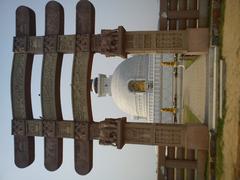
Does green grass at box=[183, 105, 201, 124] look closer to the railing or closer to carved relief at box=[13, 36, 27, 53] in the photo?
the railing

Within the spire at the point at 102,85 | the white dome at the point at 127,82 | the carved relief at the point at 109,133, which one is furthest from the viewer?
the spire at the point at 102,85

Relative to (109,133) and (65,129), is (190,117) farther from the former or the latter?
(65,129)

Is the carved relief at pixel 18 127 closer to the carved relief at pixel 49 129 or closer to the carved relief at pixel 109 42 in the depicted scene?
the carved relief at pixel 49 129

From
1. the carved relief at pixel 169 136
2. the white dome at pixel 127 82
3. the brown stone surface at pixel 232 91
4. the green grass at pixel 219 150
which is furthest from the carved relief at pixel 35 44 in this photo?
the white dome at pixel 127 82

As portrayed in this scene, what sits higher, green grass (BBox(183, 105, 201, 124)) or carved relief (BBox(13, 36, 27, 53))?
carved relief (BBox(13, 36, 27, 53))

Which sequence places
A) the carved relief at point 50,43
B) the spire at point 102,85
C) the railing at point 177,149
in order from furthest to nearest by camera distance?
1. the spire at point 102,85
2. the railing at point 177,149
3. the carved relief at point 50,43

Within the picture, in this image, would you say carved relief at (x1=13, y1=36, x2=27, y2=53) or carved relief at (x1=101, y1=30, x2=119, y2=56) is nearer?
carved relief at (x1=101, y1=30, x2=119, y2=56)

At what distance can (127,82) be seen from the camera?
678 inches

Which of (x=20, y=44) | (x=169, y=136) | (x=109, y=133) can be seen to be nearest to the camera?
(x=169, y=136)

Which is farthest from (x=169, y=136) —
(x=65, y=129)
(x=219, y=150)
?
(x=65, y=129)

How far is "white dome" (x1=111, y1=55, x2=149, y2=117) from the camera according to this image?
1714 cm

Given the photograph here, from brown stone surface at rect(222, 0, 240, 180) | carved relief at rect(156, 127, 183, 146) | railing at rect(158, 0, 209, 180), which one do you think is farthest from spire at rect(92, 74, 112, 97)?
brown stone surface at rect(222, 0, 240, 180)

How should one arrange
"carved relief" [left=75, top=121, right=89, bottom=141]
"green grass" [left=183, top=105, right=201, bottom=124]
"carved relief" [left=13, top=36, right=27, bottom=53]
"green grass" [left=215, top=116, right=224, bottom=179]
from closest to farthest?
"green grass" [left=215, top=116, right=224, bottom=179] < "carved relief" [left=75, top=121, right=89, bottom=141] < "carved relief" [left=13, top=36, right=27, bottom=53] < "green grass" [left=183, top=105, right=201, bottom=124]

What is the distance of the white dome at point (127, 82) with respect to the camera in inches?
675
